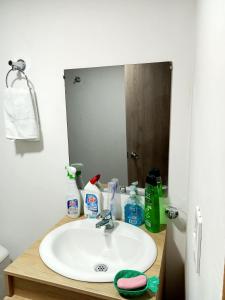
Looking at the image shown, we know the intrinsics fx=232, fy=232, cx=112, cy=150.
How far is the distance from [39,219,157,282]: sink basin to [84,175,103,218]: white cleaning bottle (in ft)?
0.16

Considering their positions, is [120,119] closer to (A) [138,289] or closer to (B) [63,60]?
(B) [63,60]

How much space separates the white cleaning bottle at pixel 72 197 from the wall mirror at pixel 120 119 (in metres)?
0.08

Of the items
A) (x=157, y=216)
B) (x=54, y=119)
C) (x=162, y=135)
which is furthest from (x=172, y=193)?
(x=54, y=119)

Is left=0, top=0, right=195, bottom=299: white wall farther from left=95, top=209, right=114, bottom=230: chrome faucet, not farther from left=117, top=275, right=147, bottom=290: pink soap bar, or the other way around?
left=117, top=275, right=147, bottom=290: pink soap bar

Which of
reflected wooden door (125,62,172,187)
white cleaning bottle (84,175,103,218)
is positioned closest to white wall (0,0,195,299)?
reflected wooden door (125,62,172,187)

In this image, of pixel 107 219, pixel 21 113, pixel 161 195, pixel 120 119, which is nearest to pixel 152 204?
pixel 161 195

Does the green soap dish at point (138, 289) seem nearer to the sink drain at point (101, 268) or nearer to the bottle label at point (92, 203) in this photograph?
the sink drain at point (101, 268)

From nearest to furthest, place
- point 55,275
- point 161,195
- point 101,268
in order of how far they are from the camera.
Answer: point 55,275 < point 101,268 < point 161,195

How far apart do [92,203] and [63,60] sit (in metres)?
0.81

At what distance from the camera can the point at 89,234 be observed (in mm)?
1188

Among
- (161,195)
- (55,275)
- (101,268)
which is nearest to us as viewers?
(55,275)

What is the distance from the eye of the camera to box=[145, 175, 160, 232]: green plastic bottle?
1.10 metres

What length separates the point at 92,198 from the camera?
1.27 metres

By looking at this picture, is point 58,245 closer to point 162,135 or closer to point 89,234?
point 89,234
